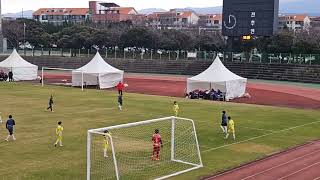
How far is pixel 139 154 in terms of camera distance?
22719 millimetres

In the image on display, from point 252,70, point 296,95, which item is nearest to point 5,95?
point 296,95

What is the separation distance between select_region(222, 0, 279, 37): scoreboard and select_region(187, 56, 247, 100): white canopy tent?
48.1 feet

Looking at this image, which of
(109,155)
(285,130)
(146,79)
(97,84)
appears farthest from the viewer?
(146,79)

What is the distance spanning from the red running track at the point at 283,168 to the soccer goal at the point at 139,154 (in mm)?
1994

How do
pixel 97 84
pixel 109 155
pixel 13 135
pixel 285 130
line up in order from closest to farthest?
pixel 109 155 → pixel 13 135 → pixel 285 130 → pixel 97 84

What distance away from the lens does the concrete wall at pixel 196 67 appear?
65438mm

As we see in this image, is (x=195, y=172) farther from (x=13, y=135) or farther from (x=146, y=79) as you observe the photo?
(x=146, y=79)

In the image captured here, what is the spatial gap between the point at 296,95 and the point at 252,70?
62.0ft

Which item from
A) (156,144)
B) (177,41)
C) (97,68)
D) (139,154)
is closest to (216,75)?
(97,68)

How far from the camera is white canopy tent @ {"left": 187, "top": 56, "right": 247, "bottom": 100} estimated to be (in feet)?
152

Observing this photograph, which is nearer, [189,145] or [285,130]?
[189,145]

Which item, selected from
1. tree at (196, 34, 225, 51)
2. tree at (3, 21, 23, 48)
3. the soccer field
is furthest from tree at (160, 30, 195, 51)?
the soccer field

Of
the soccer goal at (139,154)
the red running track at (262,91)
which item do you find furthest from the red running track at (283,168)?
the red running track at (262,91)

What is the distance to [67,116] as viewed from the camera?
111 ft
